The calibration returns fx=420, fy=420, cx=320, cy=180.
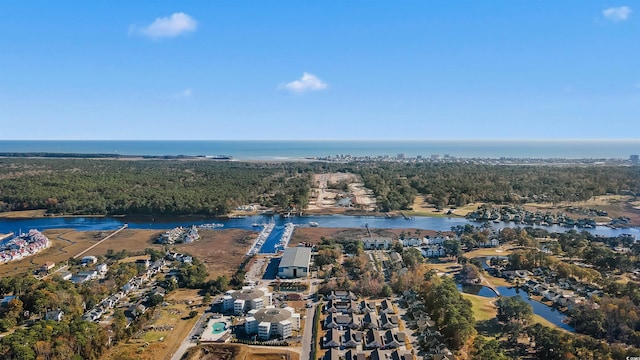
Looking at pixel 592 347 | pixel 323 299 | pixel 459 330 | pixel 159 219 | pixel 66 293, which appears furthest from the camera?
pixel 159 219

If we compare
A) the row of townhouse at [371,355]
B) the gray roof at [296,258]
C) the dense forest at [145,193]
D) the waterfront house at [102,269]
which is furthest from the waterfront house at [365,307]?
the dense forest at [145,193]

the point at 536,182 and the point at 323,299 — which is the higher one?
the point at 536,182

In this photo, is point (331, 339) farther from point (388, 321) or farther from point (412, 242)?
point (412, 242)

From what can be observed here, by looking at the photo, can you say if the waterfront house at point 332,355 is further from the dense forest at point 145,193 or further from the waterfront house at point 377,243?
the dense forest at point 145,193

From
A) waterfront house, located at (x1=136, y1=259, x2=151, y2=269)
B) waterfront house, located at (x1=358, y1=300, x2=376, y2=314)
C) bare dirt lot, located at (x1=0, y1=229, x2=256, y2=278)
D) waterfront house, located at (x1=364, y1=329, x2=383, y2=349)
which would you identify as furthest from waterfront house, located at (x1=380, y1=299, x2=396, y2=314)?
waterfront house, located at (x1=136, y1=259, x2=151, y2=269)

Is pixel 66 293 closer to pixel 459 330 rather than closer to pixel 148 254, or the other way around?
pixel 148 254

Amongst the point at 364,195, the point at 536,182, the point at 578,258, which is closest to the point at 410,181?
the point at 364,195

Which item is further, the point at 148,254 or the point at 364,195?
the point at 364,195

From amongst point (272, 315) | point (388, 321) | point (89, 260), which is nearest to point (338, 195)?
point (89, 260)
